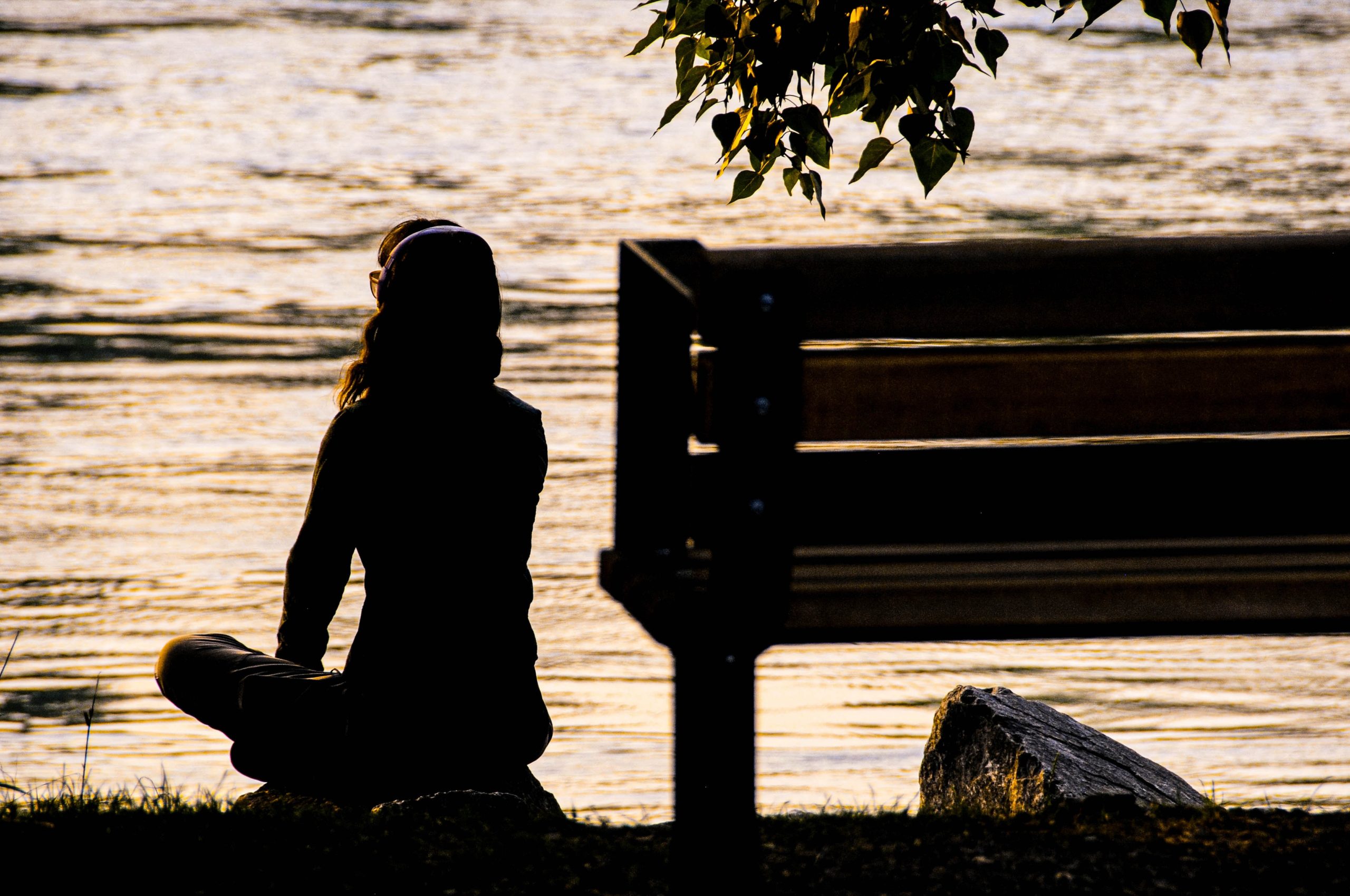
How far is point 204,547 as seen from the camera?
24.7 feet

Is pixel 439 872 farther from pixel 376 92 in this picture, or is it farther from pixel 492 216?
pixel 376 92

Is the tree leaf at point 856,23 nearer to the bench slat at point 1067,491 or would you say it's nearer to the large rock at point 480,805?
the bench slat at point 1067,491

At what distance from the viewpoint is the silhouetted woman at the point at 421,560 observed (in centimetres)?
345

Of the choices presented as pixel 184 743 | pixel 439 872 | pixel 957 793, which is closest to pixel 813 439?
pixel 439 872

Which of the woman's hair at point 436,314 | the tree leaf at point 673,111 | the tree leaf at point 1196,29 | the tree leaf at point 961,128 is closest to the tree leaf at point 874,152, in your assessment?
the tree leaf at point 961,128

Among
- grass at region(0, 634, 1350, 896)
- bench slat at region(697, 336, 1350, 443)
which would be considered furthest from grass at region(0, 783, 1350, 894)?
bench slat at region(697, 336, 1350, 443)

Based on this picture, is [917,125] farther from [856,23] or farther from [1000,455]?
[1000,455]

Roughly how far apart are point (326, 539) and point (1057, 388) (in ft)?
5.18

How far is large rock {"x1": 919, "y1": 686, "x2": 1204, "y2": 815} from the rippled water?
12.6 inches

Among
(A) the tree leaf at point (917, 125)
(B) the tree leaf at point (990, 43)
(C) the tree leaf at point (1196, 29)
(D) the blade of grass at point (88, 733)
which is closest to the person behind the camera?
(C) the tree leaf at point (1196, 29)

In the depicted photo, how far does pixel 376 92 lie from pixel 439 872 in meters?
17.4

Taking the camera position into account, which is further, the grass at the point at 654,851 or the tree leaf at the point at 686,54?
the tree leaf at the point at 686,54

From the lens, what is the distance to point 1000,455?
2.62 meters

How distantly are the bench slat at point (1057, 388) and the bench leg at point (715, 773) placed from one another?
349 millimetres
